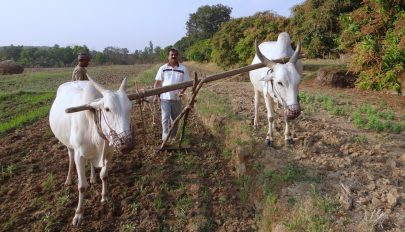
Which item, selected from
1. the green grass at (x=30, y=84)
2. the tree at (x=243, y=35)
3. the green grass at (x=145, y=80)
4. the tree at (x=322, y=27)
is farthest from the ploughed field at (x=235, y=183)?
the green grass at (x=30, y=84)

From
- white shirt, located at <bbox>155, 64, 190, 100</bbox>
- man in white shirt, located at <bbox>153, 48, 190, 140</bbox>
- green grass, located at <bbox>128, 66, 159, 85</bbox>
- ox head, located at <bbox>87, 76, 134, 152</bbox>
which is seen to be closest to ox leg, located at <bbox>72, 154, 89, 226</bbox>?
ox head, located at <bbox>87, 76, 134, 152</bbox>

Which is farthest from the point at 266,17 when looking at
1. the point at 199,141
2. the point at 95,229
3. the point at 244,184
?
the point at 95,229

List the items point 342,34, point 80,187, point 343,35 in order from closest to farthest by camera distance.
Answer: point 80,187 → point 343,35 → point 342,34

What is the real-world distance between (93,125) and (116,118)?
0.57 meters

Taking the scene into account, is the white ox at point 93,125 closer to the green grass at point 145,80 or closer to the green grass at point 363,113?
the green grass at point 363,113

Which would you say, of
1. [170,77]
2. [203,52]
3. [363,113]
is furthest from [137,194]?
[203,52]

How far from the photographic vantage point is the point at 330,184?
4.53 meters

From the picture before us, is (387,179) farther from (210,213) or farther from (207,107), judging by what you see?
(207,107)

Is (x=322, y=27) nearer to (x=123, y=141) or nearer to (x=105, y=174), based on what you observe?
(x=105, y=174)

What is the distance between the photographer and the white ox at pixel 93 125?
13.5ft

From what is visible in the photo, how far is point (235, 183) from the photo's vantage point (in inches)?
221

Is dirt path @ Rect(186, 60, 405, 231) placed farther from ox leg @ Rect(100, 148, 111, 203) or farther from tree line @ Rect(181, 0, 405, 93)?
ox leg @ Rect(100, 148, 111, 203)

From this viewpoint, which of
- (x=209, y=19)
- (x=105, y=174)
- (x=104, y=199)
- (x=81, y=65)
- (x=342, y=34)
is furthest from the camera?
(x=209, y=19)

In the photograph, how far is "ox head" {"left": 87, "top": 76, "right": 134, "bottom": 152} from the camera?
4.02 metres
